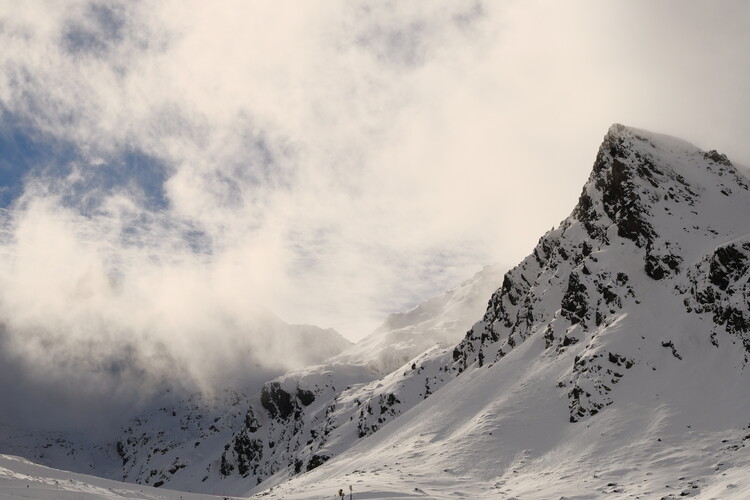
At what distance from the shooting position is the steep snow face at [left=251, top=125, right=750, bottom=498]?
166ft

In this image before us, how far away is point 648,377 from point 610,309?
1456 cm

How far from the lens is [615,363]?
6581 cm

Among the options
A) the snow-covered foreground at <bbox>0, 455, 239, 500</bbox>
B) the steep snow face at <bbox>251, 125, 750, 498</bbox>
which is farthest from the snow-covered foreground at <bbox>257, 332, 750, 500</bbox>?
the snow-covered foreground at <bbox>0, 455, 239, 500</bbox>

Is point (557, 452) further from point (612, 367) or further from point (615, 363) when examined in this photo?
point (615, 363)

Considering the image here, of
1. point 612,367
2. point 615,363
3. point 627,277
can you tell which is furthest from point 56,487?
point 627,277

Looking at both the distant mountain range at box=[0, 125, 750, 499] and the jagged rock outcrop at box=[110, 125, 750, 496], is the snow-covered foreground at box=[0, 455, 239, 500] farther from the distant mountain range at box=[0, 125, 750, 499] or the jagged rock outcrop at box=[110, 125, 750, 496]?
the jagged rock outcrop at box=[110, 125, 750, 496]

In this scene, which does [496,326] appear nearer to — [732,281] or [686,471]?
[732,281]

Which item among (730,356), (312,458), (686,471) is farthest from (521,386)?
(312,458)

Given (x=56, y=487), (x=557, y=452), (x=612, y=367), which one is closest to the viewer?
(x=56, y=487)

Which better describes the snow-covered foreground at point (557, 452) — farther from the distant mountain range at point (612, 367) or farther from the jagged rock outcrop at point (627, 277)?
the jagged rock outcrop at point (627, 277)

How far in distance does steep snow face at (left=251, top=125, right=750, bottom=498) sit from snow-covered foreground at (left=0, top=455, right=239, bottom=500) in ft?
43.1

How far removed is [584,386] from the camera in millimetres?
64375

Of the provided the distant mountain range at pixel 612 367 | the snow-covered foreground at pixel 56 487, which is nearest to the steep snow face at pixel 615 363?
the distant mountain range at pixel 612 367

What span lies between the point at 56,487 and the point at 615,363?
183 feet
